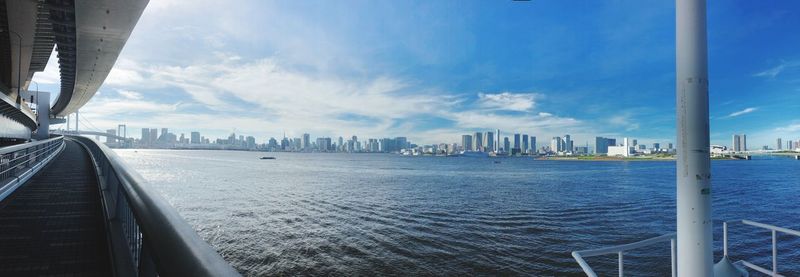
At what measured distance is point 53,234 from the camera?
3984 mm

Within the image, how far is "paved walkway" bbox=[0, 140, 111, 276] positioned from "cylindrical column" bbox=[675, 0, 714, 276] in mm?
4830

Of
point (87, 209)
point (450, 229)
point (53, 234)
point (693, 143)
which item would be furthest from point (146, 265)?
point (450, 229)

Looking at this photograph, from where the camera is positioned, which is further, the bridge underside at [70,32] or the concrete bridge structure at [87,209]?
the bridge underside at [70,32]

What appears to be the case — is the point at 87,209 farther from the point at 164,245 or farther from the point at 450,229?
the point at 450,229

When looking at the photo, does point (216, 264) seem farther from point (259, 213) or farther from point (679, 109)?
point (259, 213)

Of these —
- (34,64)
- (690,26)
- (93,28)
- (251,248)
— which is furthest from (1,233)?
(34,64)

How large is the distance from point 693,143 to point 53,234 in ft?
20.8

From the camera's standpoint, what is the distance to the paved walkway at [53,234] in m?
3.06

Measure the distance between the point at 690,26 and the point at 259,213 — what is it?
2356 centimetres

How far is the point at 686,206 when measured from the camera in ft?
10.8

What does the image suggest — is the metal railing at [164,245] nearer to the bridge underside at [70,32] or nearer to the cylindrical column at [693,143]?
the cylindrical column at [693,143]

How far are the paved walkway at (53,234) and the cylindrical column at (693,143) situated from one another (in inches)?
190

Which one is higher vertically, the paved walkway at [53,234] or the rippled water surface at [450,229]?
the paved walkway at [53,234]

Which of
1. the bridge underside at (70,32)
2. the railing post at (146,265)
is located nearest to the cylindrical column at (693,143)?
the railing post at (146,265)
